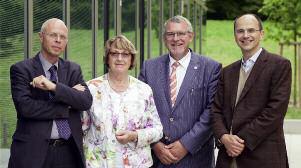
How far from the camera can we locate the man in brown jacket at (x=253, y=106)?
17.4 ft

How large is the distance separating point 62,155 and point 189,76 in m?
1.30

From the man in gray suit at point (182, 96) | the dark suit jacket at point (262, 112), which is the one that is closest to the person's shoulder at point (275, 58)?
the dark suit jacket at point (262, 112)

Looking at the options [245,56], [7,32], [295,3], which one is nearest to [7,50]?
[7,32]

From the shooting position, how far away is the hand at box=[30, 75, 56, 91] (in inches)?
190

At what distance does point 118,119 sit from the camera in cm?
514

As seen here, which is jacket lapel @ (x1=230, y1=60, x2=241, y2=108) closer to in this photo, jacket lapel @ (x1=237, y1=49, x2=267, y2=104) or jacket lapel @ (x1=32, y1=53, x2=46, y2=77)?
jacket lapel @ (x1=237, y1=49, x2=267, y2=104)

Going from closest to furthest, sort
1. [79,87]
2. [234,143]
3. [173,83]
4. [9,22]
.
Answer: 1. [79,87]
2. [234,143]
3. [173,83]
4. [9,22]

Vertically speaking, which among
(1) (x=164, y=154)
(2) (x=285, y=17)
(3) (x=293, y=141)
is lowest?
(3) (x=293, y=141)

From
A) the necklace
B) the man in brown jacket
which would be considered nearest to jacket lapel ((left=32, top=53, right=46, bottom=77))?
the necklace

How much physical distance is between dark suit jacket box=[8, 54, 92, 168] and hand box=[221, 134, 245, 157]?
3.53 feet

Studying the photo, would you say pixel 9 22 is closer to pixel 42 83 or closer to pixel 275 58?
pixel 42 83

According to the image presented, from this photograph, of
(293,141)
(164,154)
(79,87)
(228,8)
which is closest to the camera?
(79,87)

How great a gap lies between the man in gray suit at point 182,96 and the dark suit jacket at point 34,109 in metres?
0.92

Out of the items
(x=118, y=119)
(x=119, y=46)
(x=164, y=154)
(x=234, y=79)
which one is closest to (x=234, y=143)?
(x=234, y=79)
